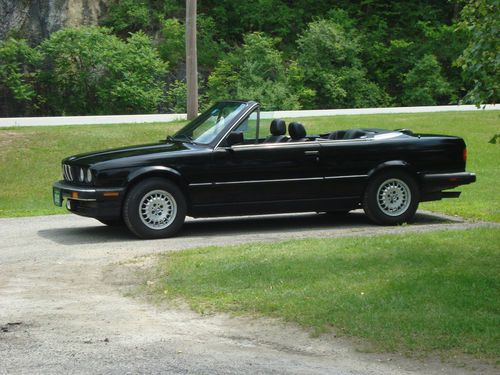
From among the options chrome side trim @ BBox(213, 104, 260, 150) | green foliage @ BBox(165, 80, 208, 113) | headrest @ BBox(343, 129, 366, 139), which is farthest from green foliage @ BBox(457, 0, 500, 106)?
green foliage @ BBox(165, 80, 208, 113)

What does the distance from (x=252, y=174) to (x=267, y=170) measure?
0.20 meters

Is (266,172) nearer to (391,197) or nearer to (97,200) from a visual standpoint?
(391,197)

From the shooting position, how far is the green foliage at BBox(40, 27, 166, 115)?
3353 centimetres

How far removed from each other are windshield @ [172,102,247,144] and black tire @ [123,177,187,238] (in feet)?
3.01

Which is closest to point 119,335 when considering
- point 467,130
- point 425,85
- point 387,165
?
point 387,165

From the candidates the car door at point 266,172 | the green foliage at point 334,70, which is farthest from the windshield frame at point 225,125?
the green foliage at point 334,70

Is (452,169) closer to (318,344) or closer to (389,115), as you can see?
(318,344)

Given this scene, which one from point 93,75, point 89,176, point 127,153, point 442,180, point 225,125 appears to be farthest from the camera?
point 93,75

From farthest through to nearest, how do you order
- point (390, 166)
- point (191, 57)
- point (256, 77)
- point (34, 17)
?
point (34, 17) < point (256, 77) < point (191, 57) < point (390, 166)

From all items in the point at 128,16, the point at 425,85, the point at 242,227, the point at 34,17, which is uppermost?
the point at 128,16

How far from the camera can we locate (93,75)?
34062 mm

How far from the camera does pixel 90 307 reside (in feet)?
26.4

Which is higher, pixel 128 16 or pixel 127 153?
pixel 128 16

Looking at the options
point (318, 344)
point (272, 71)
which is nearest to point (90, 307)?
point (318, 344)
